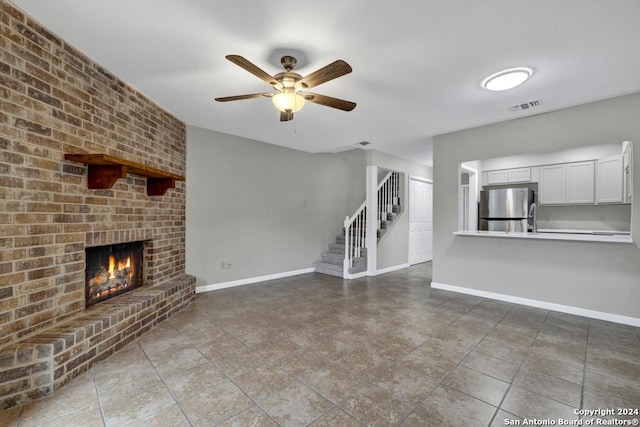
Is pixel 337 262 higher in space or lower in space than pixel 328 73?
lower

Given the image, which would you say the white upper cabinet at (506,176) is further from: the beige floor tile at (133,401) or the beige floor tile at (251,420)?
the beige floor tile at (133,401)

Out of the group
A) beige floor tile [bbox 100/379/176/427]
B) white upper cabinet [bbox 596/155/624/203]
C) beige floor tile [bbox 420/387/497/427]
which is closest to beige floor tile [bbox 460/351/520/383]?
beige floor tile [bbox 420/387/497/427]

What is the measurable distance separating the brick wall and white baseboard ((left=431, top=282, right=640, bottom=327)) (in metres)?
4.49

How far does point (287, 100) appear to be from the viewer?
7.59ft

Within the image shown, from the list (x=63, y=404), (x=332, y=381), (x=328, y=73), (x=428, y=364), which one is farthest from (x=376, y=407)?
(x=328, y=73)

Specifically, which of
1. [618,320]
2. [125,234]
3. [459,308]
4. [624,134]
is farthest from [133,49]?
[618,320]

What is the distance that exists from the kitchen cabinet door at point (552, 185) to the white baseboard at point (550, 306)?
7.75 ft

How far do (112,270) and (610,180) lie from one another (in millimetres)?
7001

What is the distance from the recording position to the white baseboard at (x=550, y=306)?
3.08m

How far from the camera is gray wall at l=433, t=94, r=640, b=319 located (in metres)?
3.08

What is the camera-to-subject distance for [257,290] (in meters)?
4.42

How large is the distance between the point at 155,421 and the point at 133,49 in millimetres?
2684

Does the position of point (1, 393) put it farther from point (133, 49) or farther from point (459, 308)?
point (459, 308)

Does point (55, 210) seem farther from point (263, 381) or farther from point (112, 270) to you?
point (263, 381)
